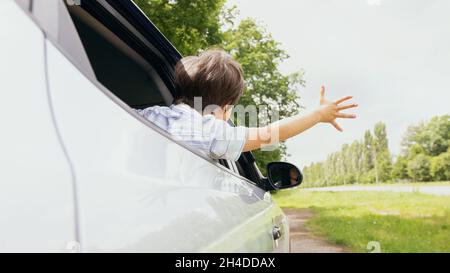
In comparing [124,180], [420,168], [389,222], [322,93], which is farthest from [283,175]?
[420,168]

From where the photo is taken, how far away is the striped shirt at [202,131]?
1.80 meters

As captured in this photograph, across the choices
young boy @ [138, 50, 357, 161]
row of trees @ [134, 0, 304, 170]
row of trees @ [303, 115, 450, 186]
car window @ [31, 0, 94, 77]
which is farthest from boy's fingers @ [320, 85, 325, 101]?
row of trees @ [303, 115, 450, 186]

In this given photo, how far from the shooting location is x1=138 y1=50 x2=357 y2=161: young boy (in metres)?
1.84

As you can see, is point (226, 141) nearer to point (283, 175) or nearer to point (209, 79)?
point (209, 79)

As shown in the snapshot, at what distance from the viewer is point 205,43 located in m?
15.4

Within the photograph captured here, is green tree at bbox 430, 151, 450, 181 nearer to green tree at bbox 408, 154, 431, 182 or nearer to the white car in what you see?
green tree at bbox 408, 154, 431, 182

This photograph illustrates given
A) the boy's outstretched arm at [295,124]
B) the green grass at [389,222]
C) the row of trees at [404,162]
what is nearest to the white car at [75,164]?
the boy's outstretched arm at [295,124]

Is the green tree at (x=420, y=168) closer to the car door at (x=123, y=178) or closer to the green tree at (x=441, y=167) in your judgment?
the green tree at (x=441, y=167)

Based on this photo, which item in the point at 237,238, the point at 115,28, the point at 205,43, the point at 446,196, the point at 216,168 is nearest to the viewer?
the point at 237,238

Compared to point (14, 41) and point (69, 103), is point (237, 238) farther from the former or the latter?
point (14, 41)

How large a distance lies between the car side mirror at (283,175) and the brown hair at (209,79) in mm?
692

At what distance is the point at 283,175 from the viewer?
109 inches
